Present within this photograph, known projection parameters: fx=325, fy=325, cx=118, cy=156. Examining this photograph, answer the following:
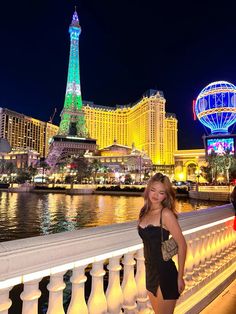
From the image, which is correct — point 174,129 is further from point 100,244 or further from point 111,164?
point 100,244

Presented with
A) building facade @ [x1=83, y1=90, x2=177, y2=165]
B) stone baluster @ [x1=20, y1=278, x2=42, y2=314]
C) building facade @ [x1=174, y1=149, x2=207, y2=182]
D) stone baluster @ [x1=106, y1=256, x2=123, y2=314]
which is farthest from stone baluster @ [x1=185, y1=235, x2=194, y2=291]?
building facade @ [x1=83, y1=90, x2=177, y2=165]

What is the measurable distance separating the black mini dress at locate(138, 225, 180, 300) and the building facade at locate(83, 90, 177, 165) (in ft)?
437

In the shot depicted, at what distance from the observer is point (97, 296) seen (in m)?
2.94

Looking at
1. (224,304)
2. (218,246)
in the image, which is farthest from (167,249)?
(218,246)

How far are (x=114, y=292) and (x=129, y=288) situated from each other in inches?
A: 10.6

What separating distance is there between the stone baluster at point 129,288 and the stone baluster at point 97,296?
0.39 metres

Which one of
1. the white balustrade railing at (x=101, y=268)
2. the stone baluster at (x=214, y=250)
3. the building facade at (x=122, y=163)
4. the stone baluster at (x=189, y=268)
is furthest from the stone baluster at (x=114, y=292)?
the building facade at (x=122, y=163)

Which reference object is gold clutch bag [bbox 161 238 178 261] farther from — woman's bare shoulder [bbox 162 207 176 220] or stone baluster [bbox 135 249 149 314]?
stone baluster [bbox 135 249 149 314]

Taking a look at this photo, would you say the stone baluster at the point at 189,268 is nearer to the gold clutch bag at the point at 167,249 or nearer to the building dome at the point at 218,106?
the gold clutch bag at the point at 167,249

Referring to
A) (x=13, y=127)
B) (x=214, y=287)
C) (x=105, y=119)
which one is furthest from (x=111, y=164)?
(x=214, y=287)

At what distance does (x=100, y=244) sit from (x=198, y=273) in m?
2.24

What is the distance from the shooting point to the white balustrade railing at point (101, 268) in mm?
2363

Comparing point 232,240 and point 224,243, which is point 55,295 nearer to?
point 224,243

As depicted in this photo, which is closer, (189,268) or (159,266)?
(159,266)
